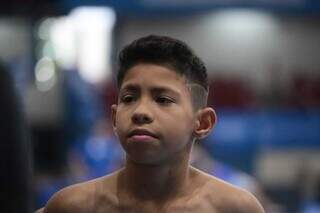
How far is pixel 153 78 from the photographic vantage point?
1355 mm

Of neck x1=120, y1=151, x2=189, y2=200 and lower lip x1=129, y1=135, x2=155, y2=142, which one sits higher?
lower lip x1=129, y1=135, x2=155, y2=142

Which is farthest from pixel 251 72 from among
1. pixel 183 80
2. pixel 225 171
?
pixel 183 80

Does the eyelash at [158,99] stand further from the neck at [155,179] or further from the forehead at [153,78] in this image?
the neck at [155,179]

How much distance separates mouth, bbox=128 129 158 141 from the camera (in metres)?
1.32

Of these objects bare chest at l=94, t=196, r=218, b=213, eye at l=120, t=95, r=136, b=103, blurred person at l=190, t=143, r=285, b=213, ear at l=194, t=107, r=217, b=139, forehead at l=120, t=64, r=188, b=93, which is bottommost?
blurred person at l=190, t=143, r=285, b=213

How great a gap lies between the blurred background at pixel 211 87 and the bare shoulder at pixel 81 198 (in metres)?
0.15

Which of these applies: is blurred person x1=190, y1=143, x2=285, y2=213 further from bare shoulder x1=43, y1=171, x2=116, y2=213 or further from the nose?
the nose

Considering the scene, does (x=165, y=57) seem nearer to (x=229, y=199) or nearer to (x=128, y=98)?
(x=128, y=98)

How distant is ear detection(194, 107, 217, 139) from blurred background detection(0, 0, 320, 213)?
33 cm

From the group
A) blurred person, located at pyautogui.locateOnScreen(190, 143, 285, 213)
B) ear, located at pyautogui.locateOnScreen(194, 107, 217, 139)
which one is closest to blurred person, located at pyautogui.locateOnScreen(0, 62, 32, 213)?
ear, located at pyautogui.locateOnScreen(194, 107, 217, 139)

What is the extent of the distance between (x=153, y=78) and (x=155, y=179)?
200 mm

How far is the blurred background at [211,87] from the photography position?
5.47m

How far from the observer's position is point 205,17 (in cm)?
1185

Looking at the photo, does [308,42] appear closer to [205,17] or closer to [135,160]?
[205,17]
